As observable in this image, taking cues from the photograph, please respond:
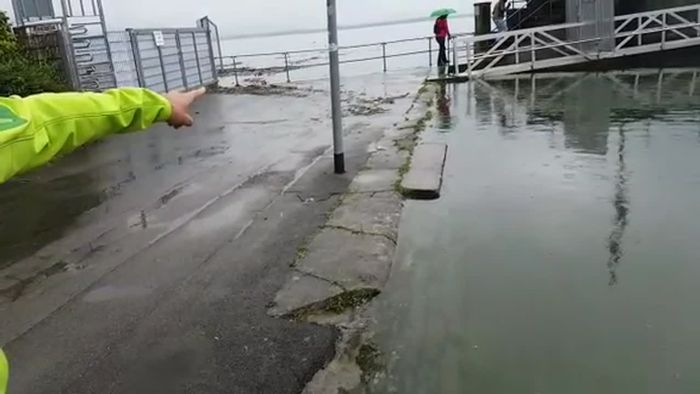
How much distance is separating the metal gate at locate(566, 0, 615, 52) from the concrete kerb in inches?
460

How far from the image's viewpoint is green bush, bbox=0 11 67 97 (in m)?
8.88

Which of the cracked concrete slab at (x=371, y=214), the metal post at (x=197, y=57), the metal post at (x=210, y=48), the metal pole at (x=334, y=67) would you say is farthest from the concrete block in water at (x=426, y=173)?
the metal post at (x=210, y=48)

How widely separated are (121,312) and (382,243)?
190 centimetres

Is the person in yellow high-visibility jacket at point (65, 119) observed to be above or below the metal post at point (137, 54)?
below

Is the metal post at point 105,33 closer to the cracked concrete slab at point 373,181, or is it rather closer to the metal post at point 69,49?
the metal post at point 69,49

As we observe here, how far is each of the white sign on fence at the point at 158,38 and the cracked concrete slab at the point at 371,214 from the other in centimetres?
1115

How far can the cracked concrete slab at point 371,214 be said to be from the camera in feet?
16.3

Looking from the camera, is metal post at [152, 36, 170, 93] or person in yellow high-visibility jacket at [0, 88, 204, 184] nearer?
person in yellow high-visibility jacket at [0, 88, 204, 184]

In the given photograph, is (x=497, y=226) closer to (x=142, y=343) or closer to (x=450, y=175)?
(x=450, y=175)

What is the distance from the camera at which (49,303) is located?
406cm

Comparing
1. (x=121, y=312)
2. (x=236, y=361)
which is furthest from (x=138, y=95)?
(x=121, y=312)

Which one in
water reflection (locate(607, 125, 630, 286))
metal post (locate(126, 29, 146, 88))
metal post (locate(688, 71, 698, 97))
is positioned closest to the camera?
water reflection (locate(607, 125, 630, 286))

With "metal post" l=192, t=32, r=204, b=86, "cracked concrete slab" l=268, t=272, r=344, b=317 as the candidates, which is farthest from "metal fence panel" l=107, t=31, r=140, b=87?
"cracked concrete slab" l=268, t=272, r=344, b=317

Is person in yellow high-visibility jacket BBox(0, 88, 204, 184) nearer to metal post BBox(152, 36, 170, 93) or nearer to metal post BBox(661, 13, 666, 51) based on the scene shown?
metal post BBox(152, 36, 170, 93)
